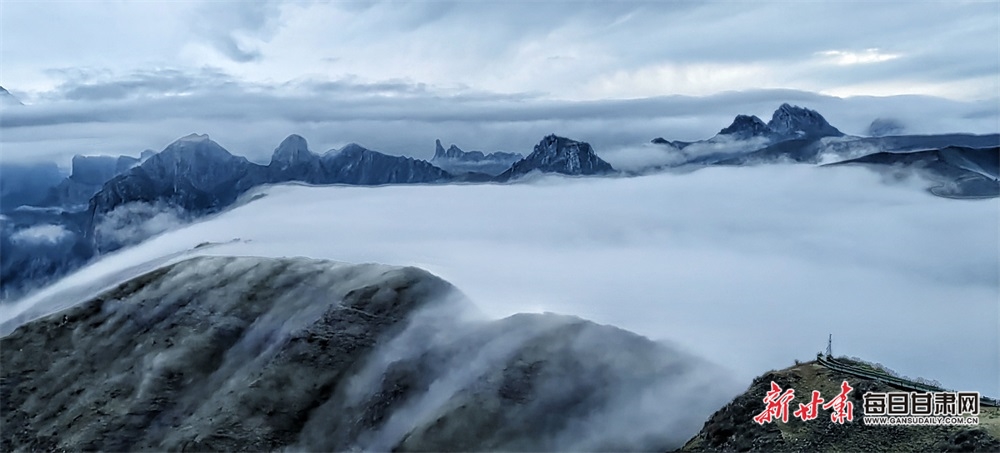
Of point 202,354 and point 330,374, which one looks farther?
point 202,354

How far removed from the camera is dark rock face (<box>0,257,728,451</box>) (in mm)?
118688

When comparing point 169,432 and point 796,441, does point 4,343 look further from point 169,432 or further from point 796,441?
point 796,441

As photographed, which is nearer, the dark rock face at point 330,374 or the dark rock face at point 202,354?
the dark rock face at point 330,374

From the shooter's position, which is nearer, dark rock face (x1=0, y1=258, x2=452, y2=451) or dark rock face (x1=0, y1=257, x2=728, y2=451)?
dark rock face (x1=0, y1=257, x2=728, y2=451)

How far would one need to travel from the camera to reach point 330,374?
138m

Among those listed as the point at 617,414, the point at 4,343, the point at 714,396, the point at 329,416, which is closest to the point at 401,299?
the point at 329,416

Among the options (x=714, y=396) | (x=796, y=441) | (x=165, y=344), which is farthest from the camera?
(x=165, y=344)

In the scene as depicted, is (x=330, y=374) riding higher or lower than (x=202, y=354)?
lower

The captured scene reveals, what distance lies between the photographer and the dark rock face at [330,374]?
389 feet

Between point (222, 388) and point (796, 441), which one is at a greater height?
point (796, 441)

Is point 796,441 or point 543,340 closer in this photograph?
point 796,441

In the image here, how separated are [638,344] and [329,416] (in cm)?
5646

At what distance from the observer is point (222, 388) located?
452 feet

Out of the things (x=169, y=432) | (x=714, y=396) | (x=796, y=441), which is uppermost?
(x=796, y=441)
